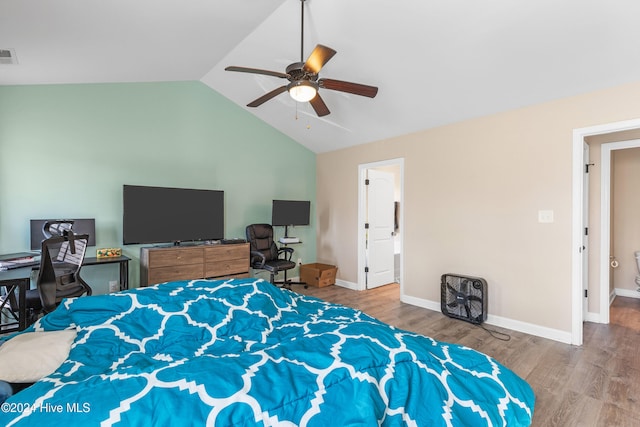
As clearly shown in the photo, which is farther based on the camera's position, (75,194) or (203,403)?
(75,194)

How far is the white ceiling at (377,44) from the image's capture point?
233cm

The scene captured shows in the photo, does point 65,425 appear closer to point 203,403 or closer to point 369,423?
point 203,403

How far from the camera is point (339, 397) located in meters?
1.13

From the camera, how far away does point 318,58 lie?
2.20 m

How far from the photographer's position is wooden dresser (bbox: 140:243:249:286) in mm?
3734

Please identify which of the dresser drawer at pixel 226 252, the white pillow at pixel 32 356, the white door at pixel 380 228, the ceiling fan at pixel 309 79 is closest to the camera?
the white pillow at pixel 32 356

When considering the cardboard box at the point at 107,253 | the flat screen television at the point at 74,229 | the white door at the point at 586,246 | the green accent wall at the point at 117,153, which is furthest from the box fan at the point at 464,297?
the flat screen television at the point at 74,229

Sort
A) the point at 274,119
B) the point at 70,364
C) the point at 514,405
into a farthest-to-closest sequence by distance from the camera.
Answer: the point at 274,119 < the point at 514,405 < the point at 70,364

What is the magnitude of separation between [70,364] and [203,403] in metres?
0.75

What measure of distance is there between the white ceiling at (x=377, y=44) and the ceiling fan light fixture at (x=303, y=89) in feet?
2.66

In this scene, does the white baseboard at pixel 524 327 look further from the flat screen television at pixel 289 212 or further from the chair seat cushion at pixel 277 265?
the flat screen television at pixel 289 212

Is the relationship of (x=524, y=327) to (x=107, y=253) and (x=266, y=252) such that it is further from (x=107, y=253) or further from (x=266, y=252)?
(x=107, y=253)

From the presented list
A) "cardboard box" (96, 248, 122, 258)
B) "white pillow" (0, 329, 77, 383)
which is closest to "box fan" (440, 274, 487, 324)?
"white pillow" (0, 329, 77, 383)

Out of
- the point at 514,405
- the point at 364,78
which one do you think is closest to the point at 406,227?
the point at 364,78
